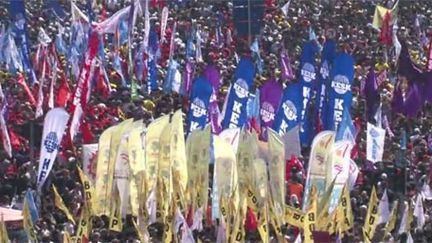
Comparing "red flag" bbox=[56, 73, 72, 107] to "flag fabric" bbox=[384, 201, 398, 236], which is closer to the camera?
"flag fabric" bbox=[384, 201, 398, 236]

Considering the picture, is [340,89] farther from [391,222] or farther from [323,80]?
[391,222]

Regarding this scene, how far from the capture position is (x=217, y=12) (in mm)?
49688

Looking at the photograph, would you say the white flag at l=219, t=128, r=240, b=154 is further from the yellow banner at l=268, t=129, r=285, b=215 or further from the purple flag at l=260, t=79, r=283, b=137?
the purple flag at l=260, t=79, r=283, b=137

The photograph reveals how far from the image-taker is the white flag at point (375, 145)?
31.4 m

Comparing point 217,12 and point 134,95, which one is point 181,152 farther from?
point 217,12

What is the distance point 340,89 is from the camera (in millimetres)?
33156

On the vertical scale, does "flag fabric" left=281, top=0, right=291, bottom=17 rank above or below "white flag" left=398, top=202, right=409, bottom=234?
above

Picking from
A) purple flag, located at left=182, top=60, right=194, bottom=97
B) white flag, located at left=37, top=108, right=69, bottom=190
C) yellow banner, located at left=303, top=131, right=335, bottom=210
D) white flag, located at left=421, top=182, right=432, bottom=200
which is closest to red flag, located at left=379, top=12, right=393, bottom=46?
purple flag, located at left=182, top=60, right=194, bottom=97

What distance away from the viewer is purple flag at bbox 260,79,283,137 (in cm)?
3250

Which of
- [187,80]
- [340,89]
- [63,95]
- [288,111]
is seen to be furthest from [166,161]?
[187,80]

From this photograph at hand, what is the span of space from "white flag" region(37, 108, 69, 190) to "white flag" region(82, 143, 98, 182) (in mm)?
437

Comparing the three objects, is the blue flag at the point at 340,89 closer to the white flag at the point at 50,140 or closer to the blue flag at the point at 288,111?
the blue flag at the point at 288,111

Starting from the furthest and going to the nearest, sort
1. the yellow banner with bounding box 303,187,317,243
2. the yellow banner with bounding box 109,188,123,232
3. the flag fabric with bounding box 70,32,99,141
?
the flag fabric with bounding box 70,32,99,141 → the yellow banner with bounding box 109,188,123,232 → the yellow banner with bounding box 303,187,317,243

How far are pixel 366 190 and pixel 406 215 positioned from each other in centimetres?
335
